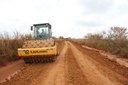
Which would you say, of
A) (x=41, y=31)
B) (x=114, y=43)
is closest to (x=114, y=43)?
(x=114, y=43)

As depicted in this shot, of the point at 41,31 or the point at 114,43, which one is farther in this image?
the point at 114,43

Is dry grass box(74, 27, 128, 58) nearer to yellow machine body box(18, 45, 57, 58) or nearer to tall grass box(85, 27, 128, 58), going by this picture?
tall grass box(85, 27, 128, 58)

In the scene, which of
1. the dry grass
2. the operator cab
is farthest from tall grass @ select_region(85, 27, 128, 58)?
the operator cab

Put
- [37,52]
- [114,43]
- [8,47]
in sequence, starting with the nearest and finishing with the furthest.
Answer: [37,52]
[8,47]
[114,43]

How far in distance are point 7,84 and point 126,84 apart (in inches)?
195

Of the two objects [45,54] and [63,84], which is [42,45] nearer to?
[45,54]

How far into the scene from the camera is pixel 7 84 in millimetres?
11078

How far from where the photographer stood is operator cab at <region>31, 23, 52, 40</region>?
2164 centimetres

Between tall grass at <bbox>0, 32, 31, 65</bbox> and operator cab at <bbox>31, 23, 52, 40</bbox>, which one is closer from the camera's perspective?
tall grass at <bbox>0, 32, 31, 65</bbox>

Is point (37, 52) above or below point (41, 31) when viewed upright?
below

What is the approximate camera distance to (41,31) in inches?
858

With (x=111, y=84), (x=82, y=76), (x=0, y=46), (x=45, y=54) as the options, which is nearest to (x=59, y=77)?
(x=82, y=76)

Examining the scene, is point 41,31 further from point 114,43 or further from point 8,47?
point 114,43

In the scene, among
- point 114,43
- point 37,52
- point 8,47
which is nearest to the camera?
point 37,52
